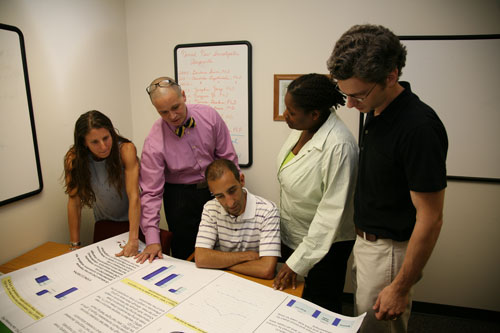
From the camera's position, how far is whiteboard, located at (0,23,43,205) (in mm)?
1461

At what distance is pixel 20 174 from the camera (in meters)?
1.56

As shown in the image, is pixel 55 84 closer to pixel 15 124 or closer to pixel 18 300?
pixel 15 124

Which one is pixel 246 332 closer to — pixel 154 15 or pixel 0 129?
pixel 0 129

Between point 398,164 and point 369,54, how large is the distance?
0.36 meters

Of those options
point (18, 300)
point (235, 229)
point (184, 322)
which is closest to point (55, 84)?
point (18, 300)

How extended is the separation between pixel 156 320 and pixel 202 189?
988 mm

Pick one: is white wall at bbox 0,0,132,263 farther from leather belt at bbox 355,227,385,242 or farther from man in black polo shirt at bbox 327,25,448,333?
leather belt at bbox 355,227,385,242

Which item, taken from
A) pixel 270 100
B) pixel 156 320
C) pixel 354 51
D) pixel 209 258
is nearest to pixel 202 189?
pixel 209 258

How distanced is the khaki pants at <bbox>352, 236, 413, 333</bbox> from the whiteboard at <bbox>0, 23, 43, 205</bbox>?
1655 millimetres

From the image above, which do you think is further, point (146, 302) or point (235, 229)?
point (235, 229)

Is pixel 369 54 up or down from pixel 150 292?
up

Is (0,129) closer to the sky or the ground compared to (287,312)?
closer to the sky

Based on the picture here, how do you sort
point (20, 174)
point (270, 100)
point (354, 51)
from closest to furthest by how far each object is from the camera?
point (354, 51) → point (20, 174) → point (270, 100)

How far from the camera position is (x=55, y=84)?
5.75ft
